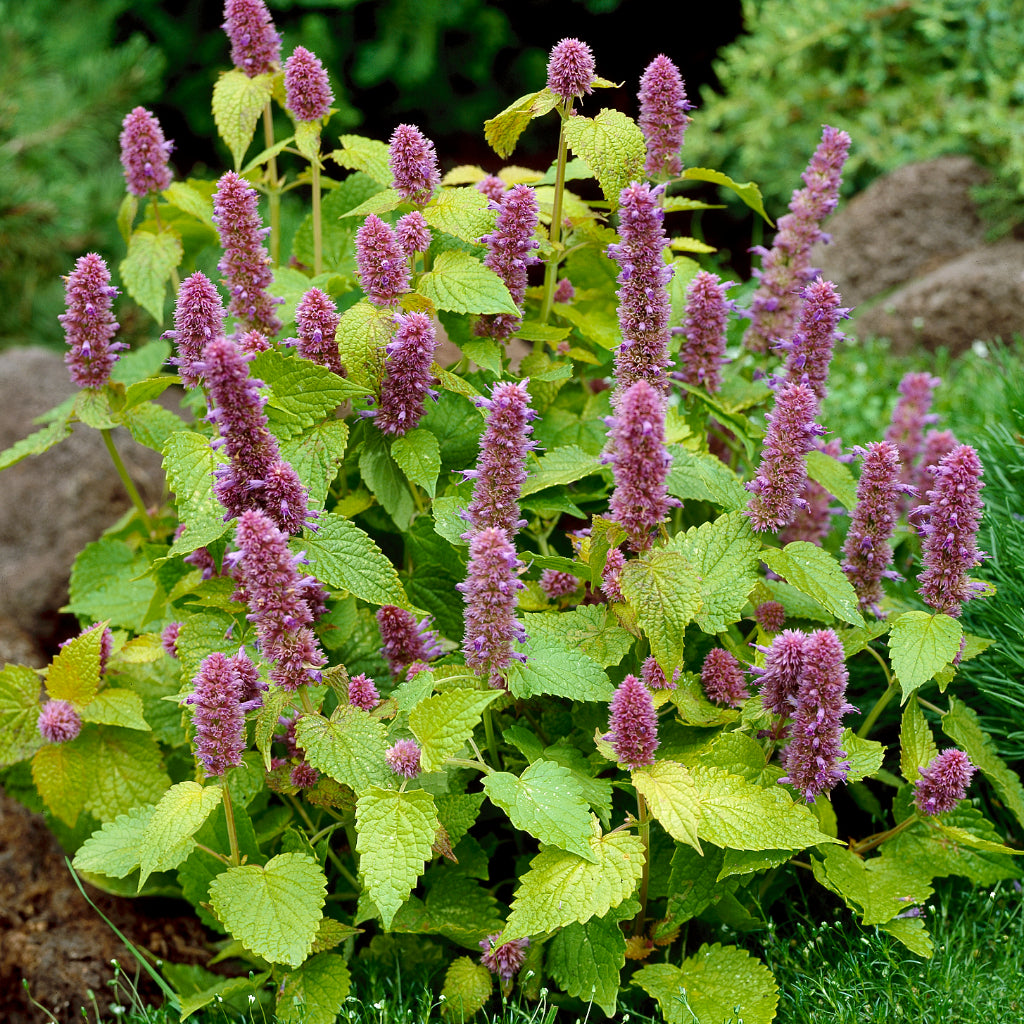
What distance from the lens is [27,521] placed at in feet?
12.5

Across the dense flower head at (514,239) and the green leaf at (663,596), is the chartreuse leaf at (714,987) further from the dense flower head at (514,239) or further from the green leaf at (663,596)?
the dense flower head at (514,239)

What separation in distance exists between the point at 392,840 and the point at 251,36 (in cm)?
184

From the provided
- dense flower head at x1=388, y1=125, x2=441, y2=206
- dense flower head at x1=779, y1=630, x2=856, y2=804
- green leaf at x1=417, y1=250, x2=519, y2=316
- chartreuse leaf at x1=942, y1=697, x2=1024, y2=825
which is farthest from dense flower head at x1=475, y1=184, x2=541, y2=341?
chartreuse leaf at x1=942, y1=697, x2=1024, y2=825

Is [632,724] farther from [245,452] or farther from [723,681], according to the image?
[245,452]

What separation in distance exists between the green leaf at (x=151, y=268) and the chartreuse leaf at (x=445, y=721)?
4.09ft

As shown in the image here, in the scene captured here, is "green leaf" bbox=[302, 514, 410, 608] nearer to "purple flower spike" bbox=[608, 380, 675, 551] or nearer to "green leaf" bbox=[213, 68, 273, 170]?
"purple flower spike" bbox=[608, 380, 675, 551]

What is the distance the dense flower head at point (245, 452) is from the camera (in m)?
1.75

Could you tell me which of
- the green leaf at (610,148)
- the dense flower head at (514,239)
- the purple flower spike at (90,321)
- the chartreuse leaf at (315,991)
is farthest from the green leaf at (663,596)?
the purple flower spike at (90,321)

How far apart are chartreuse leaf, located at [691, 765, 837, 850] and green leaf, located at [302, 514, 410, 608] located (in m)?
0.64

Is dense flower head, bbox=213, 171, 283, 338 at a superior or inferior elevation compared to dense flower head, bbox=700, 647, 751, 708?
superior

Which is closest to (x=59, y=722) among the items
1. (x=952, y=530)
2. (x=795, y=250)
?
(x=952, y=530)

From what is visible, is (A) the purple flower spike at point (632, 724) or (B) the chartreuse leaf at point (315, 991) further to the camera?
(B) the chartreuse leaf at point (315, 991)

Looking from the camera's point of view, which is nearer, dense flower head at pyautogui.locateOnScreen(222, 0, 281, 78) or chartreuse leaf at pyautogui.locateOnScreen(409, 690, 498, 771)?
chartreuse leaf at pyautogui.locateOnScreen(409, 690, 498, 771)

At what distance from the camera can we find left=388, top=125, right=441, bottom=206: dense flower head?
7.13ft
